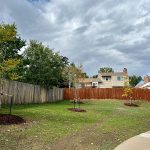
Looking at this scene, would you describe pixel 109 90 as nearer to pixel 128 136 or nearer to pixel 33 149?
pixel 128 136

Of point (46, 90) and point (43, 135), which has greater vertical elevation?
point (46, 90)

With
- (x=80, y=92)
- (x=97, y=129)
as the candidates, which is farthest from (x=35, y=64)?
(x=97, y=129)

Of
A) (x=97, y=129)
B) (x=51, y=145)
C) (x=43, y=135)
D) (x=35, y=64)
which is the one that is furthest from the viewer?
(x=35, y=64)

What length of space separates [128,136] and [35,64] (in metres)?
27.9

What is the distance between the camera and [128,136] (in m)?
15.1

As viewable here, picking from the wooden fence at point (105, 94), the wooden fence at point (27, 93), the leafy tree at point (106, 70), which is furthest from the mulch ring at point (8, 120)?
the leafy tree at point (106, 70)

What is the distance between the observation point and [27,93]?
33344mm

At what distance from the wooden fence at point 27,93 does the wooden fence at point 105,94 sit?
587 cm

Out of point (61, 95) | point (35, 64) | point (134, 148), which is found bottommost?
point (134, 148)

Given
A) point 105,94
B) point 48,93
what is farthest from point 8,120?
point 105,94

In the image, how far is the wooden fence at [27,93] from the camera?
94.3 feet

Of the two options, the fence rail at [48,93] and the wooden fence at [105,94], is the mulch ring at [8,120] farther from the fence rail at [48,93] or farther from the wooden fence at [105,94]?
the wooden fence at [105,94]

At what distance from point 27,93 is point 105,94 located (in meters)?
→ 20.6

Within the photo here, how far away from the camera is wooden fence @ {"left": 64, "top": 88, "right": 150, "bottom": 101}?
166ft
